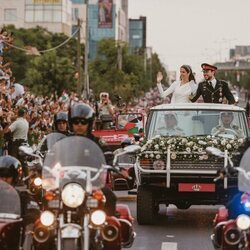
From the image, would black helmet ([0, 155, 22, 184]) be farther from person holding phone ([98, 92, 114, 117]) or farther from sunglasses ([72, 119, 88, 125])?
person holding phone ([98, 92, 114, 117])

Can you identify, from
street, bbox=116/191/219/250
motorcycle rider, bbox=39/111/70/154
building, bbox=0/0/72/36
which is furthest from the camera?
building, bbox=0/0/72/36

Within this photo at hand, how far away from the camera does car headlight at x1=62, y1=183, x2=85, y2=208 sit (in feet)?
28.8

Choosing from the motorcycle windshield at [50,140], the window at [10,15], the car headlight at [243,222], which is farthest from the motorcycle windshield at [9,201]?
the window at [10,15]

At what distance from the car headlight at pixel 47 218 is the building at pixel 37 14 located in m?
129

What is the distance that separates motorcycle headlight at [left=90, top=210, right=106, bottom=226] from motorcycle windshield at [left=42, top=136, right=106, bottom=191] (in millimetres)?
275

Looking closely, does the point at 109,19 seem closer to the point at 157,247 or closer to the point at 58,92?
the point at 58,92

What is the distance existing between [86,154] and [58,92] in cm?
5950

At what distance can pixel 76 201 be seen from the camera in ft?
28.8

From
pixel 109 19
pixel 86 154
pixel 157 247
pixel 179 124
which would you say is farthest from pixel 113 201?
pixel 109 19

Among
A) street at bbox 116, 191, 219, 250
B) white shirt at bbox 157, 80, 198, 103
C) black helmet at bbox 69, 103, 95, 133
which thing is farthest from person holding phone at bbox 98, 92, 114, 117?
Answer: black helmet at bbox 69, 103, 95, 133

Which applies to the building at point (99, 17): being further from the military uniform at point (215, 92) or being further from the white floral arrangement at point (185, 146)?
the white floral arrangement at point (185, 146)

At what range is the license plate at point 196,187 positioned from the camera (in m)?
14.8

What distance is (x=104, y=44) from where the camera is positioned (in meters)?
89.1

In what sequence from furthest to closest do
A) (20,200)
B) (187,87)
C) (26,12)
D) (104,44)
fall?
(26,12)
(104,44)
(187,87)
(20,200)
